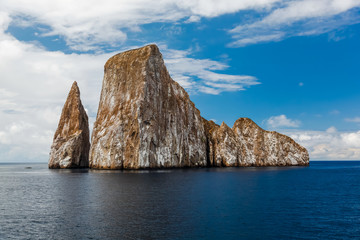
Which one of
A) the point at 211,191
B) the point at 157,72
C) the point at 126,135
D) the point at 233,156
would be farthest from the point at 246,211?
the point at 233,156

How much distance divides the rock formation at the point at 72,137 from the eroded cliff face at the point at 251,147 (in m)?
54.3

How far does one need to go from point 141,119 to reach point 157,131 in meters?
8.73

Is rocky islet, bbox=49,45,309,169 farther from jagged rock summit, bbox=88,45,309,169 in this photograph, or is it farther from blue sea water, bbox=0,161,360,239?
blue sea water, bbox=0,161,360,239

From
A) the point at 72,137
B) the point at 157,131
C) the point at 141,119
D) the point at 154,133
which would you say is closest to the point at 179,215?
the point at 141,119

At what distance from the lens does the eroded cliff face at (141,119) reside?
336 feet

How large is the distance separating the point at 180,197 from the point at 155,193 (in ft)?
16.4

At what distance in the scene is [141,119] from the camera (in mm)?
102875

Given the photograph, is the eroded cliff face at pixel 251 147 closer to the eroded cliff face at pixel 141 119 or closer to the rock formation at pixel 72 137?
the eroded cliff face at pixel 141 119

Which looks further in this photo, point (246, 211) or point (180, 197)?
point (180, 197)

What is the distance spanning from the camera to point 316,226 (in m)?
26.1

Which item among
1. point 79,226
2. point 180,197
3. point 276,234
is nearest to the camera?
point 276,234

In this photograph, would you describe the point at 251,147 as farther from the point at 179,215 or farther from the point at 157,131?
the point at 179,215

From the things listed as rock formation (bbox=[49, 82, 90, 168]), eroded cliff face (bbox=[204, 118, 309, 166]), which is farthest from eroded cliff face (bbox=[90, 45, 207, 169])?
rock formation (bbox=[49, 82, 90, 168])

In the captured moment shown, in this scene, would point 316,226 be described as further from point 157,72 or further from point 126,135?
point 157,72
